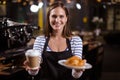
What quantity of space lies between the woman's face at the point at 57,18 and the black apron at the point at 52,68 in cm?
14

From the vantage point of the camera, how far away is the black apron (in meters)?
2.43

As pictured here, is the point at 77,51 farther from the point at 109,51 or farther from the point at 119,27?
the point at 119,27

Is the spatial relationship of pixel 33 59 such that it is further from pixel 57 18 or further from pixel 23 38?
pixel 23 38

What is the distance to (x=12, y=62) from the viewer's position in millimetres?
3971

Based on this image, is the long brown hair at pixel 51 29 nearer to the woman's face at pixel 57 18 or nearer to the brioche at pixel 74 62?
the woman's face at pixel 57 18

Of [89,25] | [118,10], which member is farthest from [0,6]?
[118,10]

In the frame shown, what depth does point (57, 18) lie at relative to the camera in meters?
2.40

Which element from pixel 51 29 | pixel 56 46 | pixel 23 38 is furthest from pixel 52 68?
pixel 23 38

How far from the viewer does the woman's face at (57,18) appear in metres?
2.40

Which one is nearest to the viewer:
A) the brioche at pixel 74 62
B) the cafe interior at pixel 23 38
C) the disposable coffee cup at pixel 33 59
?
the disposable coffee cup at pixel 33 59

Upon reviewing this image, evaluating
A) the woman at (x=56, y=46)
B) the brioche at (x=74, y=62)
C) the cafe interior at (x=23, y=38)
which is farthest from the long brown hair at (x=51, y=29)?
the cafe interior at (x=23, y=38)

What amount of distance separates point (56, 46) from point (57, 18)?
24 centimetres

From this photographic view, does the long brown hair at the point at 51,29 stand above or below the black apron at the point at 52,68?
above

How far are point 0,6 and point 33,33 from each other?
2.15ft
